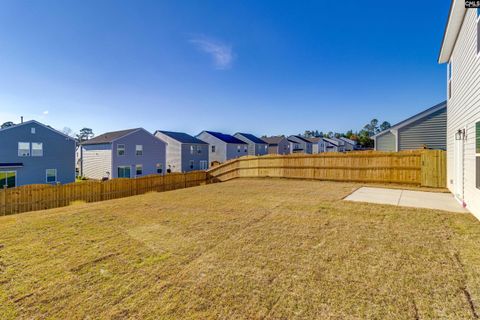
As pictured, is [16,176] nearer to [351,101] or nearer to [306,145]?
[351,101]

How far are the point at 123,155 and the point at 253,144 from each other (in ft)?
71.8

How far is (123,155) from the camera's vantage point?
2225 centimetres

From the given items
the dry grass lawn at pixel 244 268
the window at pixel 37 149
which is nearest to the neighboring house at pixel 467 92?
the dry grass lawn at pixel 244 268

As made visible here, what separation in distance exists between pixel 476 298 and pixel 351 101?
26.8 meters

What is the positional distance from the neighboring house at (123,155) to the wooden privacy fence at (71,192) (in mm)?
8912

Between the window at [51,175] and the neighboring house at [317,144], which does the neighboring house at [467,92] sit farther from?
the neighboring house at [317,144]

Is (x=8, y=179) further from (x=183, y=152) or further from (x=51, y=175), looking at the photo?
(x=183, y=152)

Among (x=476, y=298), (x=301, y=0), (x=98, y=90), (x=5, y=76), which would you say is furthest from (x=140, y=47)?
(x=476, y=298)

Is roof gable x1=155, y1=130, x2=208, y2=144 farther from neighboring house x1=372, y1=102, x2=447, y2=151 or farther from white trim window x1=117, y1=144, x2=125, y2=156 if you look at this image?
neighboring house x1=372, y1=102, x2=447, y2=151

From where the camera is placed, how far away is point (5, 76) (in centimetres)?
1138

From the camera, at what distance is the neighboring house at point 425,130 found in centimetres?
1216

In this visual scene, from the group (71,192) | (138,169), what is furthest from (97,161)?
(71,192)

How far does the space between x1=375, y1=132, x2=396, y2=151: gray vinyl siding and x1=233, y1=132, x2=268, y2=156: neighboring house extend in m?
23.3

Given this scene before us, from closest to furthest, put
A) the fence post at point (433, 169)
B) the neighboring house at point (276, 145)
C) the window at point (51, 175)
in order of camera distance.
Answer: the fence post at point (433, 169), the window at point (51, 175), the neighboring house at point (276, 145)
